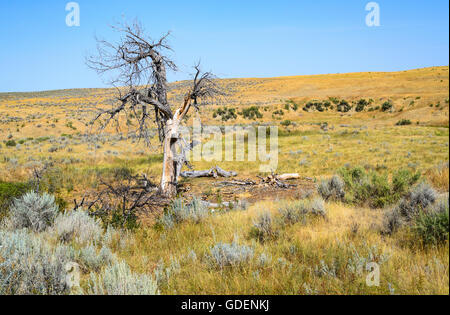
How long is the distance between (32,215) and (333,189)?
679 centimetres

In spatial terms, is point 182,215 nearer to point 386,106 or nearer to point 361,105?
point 386,106

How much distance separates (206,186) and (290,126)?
809 inches

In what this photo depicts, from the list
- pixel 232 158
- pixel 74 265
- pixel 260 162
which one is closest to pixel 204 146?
pixel 232 158

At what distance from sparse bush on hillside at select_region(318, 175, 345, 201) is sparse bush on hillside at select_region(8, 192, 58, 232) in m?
6.30

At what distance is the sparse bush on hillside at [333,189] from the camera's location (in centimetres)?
731

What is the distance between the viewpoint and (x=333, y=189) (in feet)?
24.5

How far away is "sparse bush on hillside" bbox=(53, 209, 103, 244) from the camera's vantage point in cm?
483

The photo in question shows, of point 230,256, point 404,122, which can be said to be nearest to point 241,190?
point 230,256

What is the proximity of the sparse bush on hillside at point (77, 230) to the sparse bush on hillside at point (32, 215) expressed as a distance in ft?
1.74

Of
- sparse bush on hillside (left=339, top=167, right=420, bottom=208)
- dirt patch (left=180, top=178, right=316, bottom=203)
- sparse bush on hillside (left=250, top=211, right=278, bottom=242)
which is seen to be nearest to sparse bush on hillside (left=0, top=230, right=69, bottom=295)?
sparse bush on hillside (left=250, top=211, right=278, bottom=242)

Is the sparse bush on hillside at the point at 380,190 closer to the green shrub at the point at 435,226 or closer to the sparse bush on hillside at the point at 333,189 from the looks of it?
the sparse bush on hillside at the point at 333,189

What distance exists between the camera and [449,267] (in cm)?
233

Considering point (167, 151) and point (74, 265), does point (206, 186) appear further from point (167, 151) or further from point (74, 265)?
point (74, 265)
